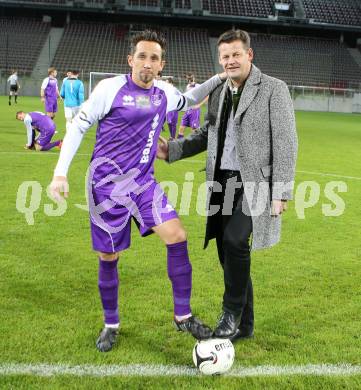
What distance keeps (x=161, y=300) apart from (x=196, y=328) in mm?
923

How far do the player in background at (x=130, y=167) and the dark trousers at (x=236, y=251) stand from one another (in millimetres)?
246

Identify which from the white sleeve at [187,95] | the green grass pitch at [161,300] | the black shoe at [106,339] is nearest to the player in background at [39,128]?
the green grass pitch at [161,300]

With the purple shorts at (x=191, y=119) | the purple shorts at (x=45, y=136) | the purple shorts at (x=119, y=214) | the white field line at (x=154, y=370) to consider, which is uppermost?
the purple shorts at (x=119, y=214)

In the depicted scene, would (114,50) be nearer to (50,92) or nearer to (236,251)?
(50,92)

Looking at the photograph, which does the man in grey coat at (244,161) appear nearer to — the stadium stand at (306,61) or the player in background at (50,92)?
the player in background at (50,92)

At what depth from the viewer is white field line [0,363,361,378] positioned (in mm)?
3266

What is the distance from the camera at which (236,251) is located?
11.4 ft

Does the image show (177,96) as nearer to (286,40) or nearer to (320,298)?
(320,298)

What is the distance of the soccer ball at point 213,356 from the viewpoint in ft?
10.8

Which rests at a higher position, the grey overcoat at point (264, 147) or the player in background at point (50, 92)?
the grey overcoat at point (264, 147)

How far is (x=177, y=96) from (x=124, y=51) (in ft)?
128

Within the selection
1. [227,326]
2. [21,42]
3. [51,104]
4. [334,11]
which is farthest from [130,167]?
[334,11]

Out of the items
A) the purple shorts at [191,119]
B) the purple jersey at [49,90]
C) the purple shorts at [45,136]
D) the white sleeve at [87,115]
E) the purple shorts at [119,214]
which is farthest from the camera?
the purple jersey at [49,90]

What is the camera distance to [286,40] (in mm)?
45000
